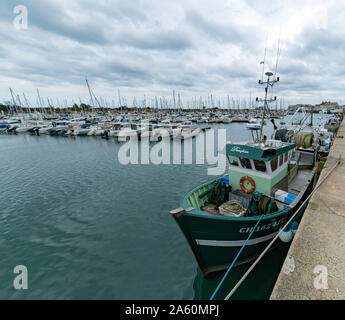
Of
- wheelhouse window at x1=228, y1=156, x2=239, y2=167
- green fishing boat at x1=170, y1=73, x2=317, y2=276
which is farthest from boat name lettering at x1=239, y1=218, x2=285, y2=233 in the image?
wheelhouse window at x1=228, y1=156, x2=239, y2=167

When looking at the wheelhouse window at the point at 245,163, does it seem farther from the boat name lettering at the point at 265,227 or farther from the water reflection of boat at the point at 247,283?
the water reflection of boat at the point at 247,283

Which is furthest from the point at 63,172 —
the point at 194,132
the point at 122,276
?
the point at 194,132

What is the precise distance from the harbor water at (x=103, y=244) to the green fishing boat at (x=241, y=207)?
134cm

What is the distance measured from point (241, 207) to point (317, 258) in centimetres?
294

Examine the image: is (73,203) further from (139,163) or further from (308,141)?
(308,141)

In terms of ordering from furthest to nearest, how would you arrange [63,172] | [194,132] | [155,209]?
[194,132]
[63,172]
[155,209]

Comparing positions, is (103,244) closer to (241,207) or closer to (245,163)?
(241,207)

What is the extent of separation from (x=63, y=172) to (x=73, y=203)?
840 centimetres

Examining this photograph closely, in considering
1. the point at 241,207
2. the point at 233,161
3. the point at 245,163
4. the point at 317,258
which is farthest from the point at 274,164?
the point at 317,258

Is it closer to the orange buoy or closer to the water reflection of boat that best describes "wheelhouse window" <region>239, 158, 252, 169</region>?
the orange buoy

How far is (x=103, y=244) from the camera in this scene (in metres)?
8.34

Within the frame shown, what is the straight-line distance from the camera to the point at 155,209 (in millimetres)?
11266

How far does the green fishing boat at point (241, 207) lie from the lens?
5.70m

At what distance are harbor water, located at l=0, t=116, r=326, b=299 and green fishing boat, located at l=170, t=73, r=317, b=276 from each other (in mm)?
1340
